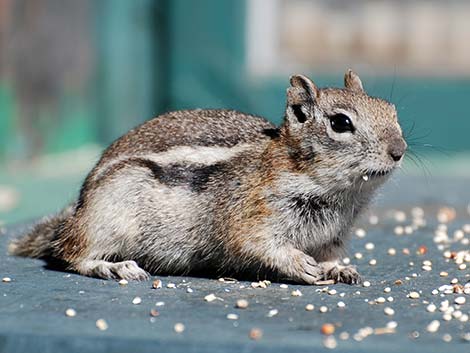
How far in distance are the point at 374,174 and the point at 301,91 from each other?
0.50m

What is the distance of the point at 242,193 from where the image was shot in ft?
14.9

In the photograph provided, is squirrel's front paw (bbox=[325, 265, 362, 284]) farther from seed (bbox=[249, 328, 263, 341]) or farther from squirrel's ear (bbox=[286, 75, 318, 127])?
seed (bbox=[249, 328, 263, 341])

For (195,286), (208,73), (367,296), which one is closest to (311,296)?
(367,296)

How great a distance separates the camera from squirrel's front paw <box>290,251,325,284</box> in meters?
4.35

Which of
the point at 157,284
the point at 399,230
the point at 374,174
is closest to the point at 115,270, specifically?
the point at 157,284

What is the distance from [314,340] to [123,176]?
1657 millimetres

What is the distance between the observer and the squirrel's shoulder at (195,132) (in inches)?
183

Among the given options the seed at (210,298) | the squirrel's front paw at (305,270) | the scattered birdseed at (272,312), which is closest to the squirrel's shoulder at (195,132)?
the squirrel's front paw at (305,270)

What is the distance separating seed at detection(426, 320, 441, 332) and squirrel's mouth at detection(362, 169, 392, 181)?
Answer: 976mm

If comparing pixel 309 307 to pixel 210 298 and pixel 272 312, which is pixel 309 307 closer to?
pixel 272 312

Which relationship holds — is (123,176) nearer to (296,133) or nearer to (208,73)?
(296,133)

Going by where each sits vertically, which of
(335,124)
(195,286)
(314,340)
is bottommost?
(195,286)

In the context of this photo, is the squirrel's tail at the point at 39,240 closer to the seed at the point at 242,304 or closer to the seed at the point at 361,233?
the seed at the point at 242,304

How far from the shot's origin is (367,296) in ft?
13.2
